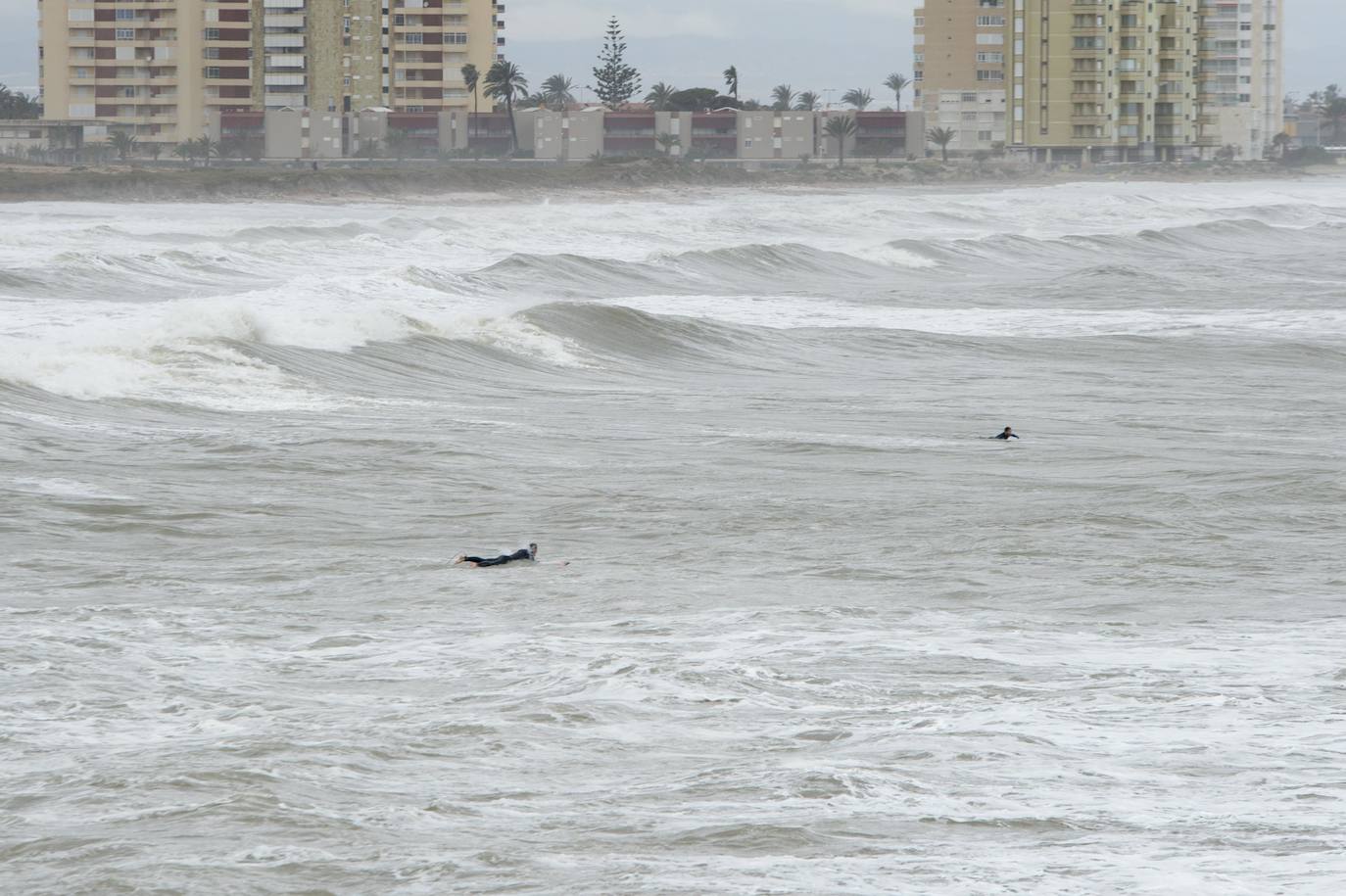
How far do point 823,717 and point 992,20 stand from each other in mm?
140899

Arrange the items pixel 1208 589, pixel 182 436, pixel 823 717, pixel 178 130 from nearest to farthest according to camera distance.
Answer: pixel 823 717 → pixel 1208 589 → pixel 182 436 → pixel 178 130

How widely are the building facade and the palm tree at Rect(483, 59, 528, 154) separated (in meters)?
31.3

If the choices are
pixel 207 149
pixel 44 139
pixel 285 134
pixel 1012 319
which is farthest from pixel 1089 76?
pixel 1012 319

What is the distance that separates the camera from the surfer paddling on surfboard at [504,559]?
11031 mm

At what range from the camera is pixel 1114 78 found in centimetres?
13275

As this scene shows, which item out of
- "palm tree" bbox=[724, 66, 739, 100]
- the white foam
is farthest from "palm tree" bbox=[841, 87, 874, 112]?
the white foam

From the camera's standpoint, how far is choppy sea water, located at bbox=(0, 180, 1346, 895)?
6.64 m

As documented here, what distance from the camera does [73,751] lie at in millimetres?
7492

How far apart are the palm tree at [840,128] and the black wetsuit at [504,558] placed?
420ft

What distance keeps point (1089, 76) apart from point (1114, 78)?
295cm

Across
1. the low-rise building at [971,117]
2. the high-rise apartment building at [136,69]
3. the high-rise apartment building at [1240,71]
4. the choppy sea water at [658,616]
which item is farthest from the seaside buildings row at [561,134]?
the choppy sea water at [658,616]

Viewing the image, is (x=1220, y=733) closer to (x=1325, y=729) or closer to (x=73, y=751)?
(x=1325, y=729)

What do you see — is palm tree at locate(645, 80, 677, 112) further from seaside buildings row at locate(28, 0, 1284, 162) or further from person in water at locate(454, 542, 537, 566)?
person in water at locate(454, 542, 537, 566)

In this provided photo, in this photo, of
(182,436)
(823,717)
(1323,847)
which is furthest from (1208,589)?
(182,436)
